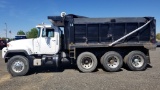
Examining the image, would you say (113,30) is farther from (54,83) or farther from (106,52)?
(54,83)

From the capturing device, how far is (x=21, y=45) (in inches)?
460

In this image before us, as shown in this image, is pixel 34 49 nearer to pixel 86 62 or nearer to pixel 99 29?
pixel 86 62

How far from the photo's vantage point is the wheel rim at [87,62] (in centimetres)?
1181

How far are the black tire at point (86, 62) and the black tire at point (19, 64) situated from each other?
2926mm

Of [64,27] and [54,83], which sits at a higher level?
[64,27]

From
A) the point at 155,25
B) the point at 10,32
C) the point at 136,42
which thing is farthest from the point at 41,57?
the point at 10,32

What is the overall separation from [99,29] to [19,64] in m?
4.89

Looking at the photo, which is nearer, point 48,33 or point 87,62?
point 87,62

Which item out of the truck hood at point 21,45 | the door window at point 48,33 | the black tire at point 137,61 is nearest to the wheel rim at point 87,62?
the black tire at point 137,61

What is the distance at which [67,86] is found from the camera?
832 centimetres

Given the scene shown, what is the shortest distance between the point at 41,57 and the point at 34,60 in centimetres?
56

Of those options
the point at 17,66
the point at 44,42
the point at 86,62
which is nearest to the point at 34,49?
the point at 44,42

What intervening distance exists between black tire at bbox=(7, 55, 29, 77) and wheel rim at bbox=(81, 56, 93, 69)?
3.12 metres

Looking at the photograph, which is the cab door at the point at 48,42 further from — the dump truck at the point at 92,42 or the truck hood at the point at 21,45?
the truck hood at the point at 21,45
